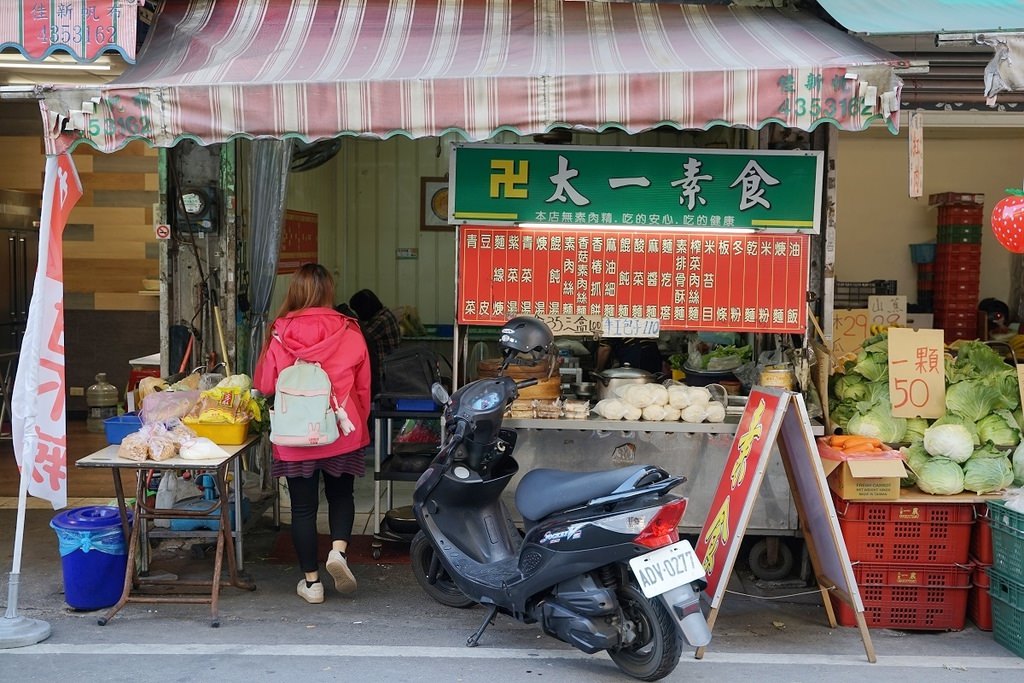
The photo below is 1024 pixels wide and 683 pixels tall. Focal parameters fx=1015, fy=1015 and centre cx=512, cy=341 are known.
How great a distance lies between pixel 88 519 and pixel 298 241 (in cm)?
378

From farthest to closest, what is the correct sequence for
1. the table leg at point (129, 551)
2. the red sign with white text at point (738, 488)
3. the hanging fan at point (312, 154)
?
the hanging fan at point (312, 154) < the table leg at point (129, 551) < the red sign with white text at point (738, 488)

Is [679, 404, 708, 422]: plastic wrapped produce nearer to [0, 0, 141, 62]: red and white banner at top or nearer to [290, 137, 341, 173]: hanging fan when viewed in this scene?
[0, 0, 141, 62]: red and white banner at top

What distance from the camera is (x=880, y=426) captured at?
5801 mm

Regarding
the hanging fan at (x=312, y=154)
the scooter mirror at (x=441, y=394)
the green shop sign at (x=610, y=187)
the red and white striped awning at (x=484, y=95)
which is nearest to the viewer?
the red and white striped awning at (x=484, y=95)

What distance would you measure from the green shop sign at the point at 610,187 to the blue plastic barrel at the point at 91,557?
266 centimetres

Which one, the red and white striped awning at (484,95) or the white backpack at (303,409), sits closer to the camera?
the red and white striped awning at (484,95)

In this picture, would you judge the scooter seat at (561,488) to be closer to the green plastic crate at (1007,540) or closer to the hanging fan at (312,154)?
the green plastic crate at (1007,540)

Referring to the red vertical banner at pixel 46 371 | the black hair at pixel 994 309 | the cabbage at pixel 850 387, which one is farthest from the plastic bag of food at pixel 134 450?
the black hair at pixel 994 309

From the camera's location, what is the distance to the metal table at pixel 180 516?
534cm

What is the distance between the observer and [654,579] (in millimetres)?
4309

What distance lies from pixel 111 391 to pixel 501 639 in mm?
7463

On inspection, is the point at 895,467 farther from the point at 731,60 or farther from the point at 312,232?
the point at 312,232

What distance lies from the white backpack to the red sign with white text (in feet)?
6.77

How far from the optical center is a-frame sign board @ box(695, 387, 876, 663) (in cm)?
483
